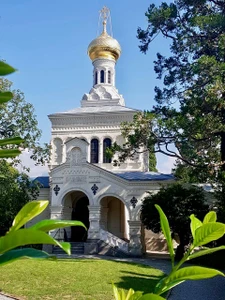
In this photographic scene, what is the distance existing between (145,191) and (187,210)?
12.6 ft

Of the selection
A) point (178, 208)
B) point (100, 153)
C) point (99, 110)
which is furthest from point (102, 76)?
point (178, 208)

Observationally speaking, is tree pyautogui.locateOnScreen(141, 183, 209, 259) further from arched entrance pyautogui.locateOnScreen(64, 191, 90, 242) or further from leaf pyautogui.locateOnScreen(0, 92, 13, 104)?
leaf pyautogui.locateOnScreen(0, 92, 13, 104)

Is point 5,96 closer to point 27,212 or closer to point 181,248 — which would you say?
point 27,212

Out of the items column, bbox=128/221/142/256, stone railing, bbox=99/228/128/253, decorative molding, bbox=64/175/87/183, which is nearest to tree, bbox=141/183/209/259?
column, bbox=128/221/142/256

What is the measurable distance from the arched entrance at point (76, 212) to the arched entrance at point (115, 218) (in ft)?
4.85

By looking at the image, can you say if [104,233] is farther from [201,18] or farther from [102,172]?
[201,18]

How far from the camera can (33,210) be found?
117cm

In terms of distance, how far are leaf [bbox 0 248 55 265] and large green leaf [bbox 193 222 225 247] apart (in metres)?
0.52

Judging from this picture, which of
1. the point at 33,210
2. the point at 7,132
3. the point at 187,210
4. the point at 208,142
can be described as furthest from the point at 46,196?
the point at 33,210

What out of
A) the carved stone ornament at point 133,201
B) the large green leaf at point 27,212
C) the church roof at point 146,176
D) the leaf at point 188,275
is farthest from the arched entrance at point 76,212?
the large green leaf at point 27,212

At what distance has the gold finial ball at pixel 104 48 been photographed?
34.8 meters

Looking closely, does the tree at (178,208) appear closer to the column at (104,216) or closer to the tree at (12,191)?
the column at (104,216)

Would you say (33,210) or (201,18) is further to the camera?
(201,18)

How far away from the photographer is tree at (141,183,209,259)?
1900 cm
